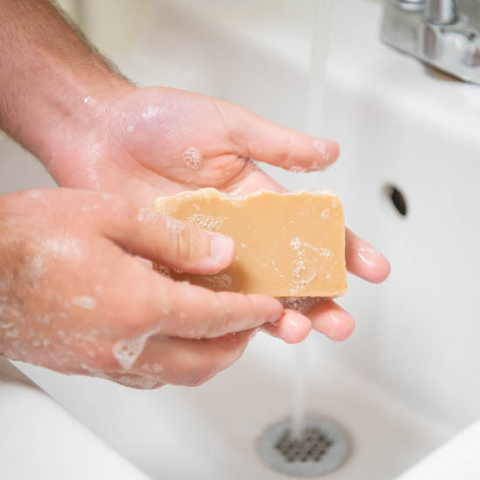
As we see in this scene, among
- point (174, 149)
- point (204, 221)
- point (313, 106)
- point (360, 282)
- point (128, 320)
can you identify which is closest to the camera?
point (128, 320)

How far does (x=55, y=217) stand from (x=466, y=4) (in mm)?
513

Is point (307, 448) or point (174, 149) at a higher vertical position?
point (174, 149)

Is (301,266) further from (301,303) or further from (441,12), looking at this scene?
(441,12)

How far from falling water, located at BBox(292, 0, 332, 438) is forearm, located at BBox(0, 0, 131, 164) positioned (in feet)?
0.60

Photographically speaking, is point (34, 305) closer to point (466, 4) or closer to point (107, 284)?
point (107, 284)

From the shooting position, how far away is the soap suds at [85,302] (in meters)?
0.45

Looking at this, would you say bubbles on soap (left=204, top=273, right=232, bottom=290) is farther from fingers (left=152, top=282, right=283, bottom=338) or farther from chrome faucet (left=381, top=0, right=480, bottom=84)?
chrome faucet (left=381, top=0, right=480, bottom=84)

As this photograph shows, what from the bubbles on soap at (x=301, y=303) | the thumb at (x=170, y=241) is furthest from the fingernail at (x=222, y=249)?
the bubbles on soap at (x=301, y=303)

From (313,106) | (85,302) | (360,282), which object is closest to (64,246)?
(85,302)

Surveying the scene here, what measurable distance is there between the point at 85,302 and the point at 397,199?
1.47ft

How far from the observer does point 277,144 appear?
2.10ft

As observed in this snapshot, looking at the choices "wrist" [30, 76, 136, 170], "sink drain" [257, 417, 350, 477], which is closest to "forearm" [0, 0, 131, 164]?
"wrist" [30, 76, 136, 170]

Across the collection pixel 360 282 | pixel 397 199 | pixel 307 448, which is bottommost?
pixel 307 448

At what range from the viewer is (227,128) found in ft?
2.15
